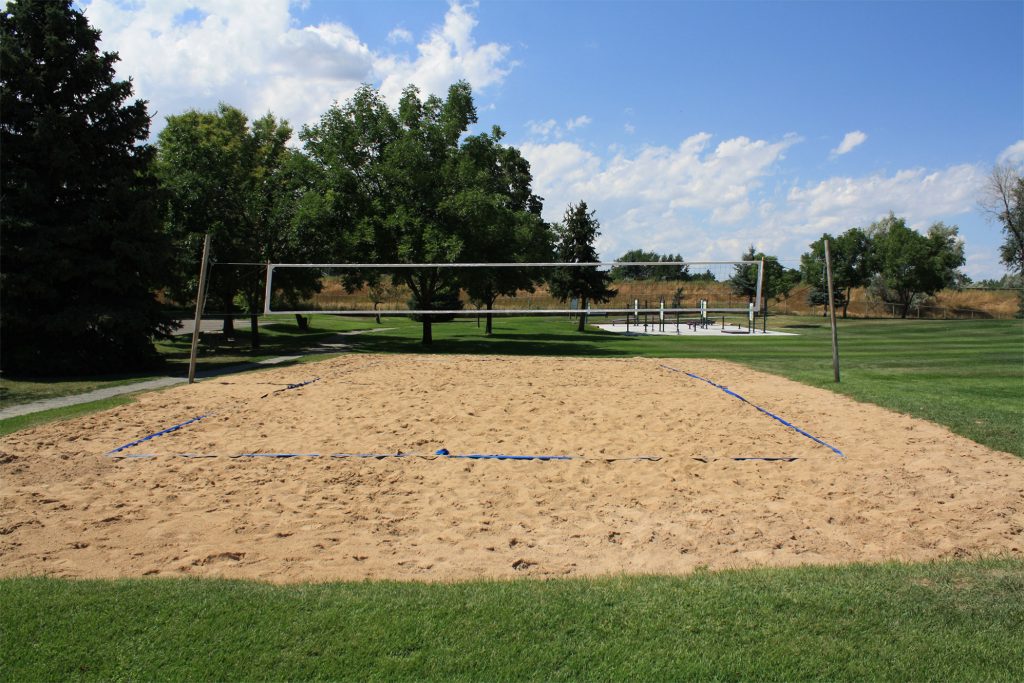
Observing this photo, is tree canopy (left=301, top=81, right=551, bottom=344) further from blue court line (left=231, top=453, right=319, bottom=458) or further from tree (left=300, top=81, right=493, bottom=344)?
blue court line (left=231, top=453, right=319, bottom=458)

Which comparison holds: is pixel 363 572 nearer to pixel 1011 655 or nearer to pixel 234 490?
pixel 234 490

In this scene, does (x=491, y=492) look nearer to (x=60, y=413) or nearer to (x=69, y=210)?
(x=60, y=413)

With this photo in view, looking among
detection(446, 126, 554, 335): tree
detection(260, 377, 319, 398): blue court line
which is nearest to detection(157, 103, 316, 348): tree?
detection(446, 126, 554, 335): tree

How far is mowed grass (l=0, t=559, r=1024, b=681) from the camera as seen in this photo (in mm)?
2951

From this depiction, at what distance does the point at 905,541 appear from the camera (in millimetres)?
4750

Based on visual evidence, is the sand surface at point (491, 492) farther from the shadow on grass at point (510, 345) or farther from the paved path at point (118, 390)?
the shadow on grass at point (510, 345)

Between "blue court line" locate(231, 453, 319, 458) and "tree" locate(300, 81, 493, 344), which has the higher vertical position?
"tree" locate(300, 81, 493, 344)

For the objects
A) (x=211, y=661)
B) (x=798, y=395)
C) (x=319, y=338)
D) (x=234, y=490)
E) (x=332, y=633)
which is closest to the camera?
(x=211, y=661)

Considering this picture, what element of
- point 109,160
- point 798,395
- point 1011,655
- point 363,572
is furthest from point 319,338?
point 1011,655

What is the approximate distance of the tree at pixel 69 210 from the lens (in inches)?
533

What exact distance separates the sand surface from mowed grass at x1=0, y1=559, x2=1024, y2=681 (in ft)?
1.47

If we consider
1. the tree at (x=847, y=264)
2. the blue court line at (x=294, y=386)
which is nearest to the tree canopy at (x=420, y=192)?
the blue court line at (x=294, y=386)

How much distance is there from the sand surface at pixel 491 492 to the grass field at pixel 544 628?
42 centimetres

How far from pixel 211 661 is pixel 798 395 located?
10021 millimetres
